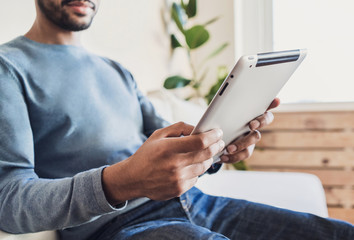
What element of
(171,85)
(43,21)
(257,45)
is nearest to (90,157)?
(43,21)

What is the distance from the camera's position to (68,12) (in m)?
0.88

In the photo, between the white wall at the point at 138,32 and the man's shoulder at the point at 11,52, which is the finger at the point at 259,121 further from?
the white wall at the point at 138,32

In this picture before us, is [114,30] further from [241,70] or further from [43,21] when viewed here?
[241,70]

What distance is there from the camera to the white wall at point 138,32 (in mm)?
928

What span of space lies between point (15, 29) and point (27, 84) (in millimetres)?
264

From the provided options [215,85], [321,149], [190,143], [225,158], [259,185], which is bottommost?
[321,149]

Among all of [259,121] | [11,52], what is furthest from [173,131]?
[11,52]

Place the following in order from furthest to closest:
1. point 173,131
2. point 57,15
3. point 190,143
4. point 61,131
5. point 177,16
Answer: point 177,16 < point 57,15 < point 61,131 < point 173,131 < point 190,143

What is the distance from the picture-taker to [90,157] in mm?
782

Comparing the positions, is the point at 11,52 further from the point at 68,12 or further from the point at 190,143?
the point at 190,143

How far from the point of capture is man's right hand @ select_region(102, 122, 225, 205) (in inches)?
20.2

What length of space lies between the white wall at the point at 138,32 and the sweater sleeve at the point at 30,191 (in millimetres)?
341

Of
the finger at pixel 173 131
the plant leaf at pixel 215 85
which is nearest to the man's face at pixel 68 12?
the finger at pixel 173 131

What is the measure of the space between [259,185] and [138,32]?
0.91 metres
